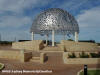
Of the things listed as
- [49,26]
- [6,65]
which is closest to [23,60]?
[6,65]

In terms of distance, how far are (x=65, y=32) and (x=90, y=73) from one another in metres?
20.2

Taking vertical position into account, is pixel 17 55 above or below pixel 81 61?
above

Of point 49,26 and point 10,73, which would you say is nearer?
point 10,73

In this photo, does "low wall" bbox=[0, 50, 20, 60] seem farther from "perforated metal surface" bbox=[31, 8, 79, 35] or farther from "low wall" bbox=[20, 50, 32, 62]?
"perforated metal surface" bbox=[31, 8, 79, 35]

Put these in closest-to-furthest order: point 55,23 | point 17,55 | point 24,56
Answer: point 24,56 → point 17,55 → point 55,23

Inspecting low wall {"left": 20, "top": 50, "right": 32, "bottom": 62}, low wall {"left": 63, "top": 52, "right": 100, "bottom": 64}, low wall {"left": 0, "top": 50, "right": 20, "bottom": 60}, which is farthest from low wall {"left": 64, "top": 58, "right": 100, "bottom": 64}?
low wall {"left": 0, "top": 50, "right": 20, "bottom": 60}

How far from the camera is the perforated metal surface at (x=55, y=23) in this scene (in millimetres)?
28859

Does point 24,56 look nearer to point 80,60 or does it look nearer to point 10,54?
point 10,54

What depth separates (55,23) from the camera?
28.9 m

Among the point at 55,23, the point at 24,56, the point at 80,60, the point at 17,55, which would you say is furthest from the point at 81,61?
the point at 55,23

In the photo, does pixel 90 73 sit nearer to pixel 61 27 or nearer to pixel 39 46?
pixel 39 46

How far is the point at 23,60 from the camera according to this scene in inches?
583

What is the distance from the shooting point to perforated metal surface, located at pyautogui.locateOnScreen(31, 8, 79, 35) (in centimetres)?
2886

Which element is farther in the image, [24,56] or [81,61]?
[24,56]
